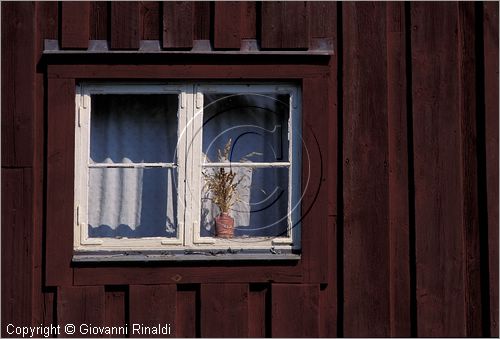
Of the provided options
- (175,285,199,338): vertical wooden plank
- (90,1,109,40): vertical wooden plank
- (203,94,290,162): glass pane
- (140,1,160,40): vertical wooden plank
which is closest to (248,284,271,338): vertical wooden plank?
(175,285,199,338): vertical wooden plank

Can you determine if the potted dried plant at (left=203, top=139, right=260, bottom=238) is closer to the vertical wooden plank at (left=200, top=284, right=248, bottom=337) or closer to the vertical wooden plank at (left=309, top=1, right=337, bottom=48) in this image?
the vertical wooden plank at (left=200, top=284, right=248, bottom=337)

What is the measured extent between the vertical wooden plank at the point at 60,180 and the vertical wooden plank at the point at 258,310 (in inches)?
39.1

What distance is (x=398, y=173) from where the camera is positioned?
15.0 ft

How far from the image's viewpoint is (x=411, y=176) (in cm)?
458

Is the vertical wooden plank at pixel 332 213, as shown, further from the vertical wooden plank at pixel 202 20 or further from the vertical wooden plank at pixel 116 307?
the vertical wooden plank at pixel 116 307

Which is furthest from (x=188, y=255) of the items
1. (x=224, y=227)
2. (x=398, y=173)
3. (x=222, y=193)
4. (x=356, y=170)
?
(x=398, y=173)

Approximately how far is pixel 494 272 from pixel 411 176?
2.28ft

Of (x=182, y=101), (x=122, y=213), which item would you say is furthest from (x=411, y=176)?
(x=122, y=213)

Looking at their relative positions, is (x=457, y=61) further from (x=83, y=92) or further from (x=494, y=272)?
(x=83, y=92)

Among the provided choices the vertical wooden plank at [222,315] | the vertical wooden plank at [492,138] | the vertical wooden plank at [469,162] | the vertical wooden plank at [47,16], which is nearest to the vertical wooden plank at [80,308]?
the vertical wooden plank at [222,315]

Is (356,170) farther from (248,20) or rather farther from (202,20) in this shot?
(202,20)

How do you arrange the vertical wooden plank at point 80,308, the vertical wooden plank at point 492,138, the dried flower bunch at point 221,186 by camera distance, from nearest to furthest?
1. the vertical wooden plank at point 80,308
2. the vertical wooden plank at point 492,138
3. the dried flower bunch at point 221,186

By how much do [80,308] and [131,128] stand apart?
1.07m

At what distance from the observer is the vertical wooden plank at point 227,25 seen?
4582 millimetres
